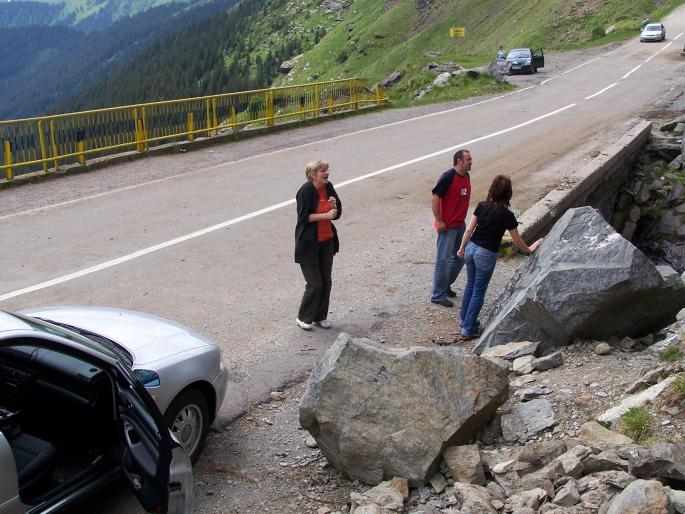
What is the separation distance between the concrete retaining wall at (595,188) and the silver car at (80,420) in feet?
23.2

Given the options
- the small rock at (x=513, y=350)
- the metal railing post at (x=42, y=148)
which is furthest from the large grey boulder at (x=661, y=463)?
the metal railing post at (x=42, y=148)

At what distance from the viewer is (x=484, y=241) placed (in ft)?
25.5

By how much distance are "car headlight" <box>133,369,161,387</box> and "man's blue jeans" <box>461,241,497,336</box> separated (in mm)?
3864

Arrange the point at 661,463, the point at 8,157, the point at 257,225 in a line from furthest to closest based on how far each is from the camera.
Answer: the point at 8,157
the point at 257,225
the point at 661,463

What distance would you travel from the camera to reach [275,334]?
7.90 m

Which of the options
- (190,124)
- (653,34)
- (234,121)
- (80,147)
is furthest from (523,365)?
(653,34)

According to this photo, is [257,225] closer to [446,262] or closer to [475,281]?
[446,262]

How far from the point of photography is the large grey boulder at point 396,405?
510 centimetres

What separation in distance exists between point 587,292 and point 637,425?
6.66 ft

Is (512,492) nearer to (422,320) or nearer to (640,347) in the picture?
(640,347)

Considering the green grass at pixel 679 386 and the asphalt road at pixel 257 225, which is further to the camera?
the asphalt road at pixel 257 225

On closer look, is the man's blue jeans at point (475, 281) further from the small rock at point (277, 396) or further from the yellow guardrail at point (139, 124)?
the yellow guardrail at point (139, 124)

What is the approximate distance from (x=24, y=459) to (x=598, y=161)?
13.3 meters

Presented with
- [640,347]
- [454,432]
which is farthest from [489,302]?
[454,432]
